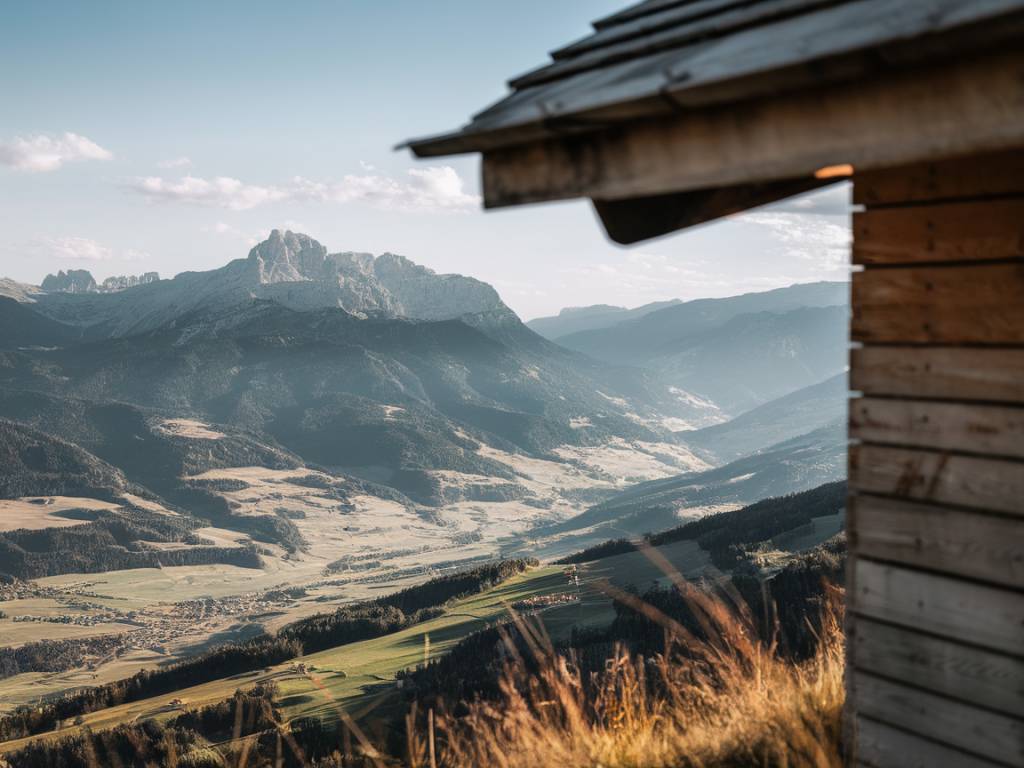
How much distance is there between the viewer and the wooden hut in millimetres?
2346

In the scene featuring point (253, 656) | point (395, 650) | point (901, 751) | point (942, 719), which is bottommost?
point (253, 656)

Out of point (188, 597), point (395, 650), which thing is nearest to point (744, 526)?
point (395, 650)

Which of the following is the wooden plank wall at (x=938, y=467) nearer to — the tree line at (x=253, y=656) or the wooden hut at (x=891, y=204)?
the wooden hut at (x=891, y=204)

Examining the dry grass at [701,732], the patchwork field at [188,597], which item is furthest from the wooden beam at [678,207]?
the patchwork field at [188,597]

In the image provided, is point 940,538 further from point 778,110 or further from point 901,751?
point 778,110

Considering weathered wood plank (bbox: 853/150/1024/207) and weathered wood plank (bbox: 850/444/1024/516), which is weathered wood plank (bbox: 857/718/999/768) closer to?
weathered wood plank (bbox: 850/444/1024/516)

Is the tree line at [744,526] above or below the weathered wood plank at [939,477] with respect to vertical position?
below

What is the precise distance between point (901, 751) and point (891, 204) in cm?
249

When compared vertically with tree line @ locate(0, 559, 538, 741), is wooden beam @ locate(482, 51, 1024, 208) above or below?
above

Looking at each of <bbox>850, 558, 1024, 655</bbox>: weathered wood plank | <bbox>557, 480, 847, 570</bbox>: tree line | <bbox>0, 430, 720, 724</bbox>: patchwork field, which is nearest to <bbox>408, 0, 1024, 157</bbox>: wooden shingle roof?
<bbox>850, 558, 1024, 655</bbox>: weathered wood plank

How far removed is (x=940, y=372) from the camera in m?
3.53

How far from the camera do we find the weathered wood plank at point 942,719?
3322 millimetres

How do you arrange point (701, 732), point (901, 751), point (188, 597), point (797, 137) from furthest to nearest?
point (188, 597)
point (701, 732)
point (901, 751)
point (797, 137)

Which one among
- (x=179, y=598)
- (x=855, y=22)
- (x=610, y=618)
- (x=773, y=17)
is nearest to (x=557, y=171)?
(x=773, y=17)
